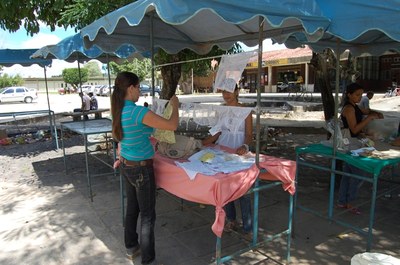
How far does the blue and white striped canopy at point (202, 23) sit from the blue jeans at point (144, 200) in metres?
1.16

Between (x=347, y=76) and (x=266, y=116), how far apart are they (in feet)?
26.3

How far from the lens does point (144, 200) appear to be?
9.11 feet

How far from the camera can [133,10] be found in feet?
8.85

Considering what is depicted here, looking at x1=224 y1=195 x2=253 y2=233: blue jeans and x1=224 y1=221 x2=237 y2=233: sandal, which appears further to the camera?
x1=224 y1=221 x2=237 y2=233: sandal

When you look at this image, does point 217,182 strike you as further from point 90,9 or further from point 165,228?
point 90,9

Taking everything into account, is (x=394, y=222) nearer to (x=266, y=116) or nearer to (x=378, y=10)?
(x=378, y=10)

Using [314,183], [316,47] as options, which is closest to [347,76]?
[316,47]

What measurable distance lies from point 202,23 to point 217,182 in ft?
6.99

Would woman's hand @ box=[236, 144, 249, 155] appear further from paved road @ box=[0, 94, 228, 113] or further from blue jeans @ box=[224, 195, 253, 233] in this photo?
paved road @ box=[0, 94, 228, 113]

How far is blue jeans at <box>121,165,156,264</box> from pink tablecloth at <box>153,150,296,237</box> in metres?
0.17

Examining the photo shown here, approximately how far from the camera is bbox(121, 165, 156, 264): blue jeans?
2758mm

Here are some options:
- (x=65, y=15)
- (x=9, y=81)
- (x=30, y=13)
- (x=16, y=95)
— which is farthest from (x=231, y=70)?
(x=9, y=81)

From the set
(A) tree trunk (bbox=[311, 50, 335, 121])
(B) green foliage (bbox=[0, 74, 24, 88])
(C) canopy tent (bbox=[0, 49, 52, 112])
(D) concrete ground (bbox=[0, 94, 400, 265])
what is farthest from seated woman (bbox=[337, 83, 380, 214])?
(B) green foliage (bbox=[0, 74, 24, 88])

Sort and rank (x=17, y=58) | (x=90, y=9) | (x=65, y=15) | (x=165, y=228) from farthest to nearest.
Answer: (x=17, y=58) < (x=65, y=15) < (x=90, y=9) < (x=165, y=228)
